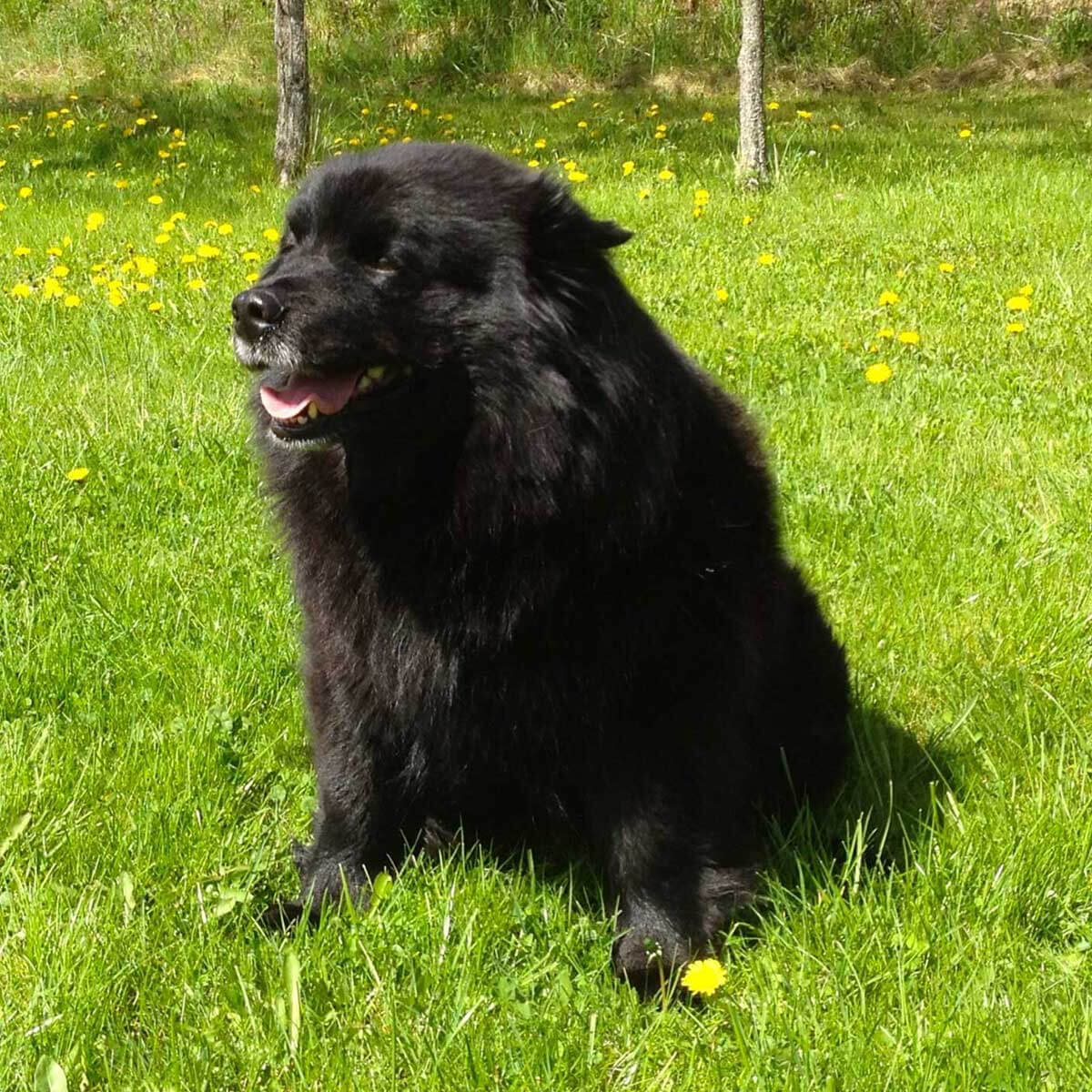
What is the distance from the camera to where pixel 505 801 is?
7.66 feet

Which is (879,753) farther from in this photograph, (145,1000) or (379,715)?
(145,1000)

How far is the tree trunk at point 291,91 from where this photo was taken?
8203mm

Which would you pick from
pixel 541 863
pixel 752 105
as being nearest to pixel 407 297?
pixel 541 863

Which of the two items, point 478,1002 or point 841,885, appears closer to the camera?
point 478,1002

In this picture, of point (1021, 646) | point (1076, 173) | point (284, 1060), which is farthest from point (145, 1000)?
point (1076, 173)

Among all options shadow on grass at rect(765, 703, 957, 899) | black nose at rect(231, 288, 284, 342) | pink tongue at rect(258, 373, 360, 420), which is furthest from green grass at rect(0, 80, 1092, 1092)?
black nose at rect(231, 288, 284, 342)

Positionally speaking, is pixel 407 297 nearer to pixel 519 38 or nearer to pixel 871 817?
pixel 871 817

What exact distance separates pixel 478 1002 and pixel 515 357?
41.7 inches

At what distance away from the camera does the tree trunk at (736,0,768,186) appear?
8.15 meters

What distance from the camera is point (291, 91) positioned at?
8.27 metres

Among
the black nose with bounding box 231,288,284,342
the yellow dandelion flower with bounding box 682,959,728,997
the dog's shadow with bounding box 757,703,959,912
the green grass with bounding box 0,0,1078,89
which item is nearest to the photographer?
the yellow dandelion flower with bounding box 682,959,728,997

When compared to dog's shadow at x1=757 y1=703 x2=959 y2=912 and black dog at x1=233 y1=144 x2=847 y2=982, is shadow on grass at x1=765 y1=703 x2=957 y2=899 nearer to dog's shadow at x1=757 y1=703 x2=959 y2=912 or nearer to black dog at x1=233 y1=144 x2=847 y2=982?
dog's shadow at x1=757 y1=703 x2=959 y2=912

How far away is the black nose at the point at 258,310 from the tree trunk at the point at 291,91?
666 centimetres

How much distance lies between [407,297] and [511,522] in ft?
1.40
